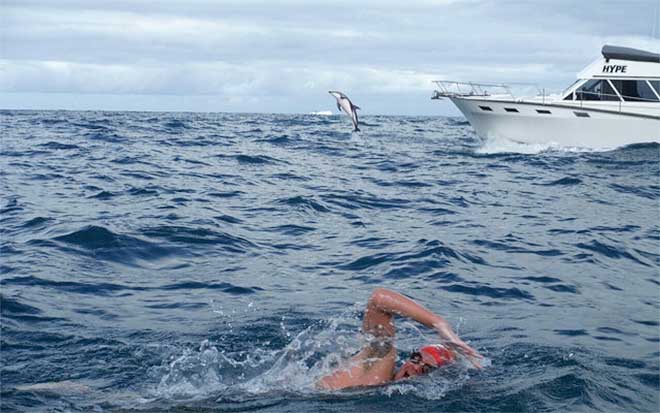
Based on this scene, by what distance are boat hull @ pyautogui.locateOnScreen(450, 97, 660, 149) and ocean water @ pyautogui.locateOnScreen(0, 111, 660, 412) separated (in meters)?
6.75

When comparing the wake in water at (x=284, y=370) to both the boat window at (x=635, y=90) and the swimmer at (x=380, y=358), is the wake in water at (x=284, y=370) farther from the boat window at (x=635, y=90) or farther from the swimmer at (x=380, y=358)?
the boat window at (x=635, y=90)

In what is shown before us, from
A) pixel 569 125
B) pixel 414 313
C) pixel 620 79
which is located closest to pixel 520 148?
pixel 569 125

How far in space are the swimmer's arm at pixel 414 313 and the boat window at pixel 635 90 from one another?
22002 millimetres

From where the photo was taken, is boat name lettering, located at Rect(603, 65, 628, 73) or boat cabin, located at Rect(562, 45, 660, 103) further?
boat name lettering, located at Rect(603, 65, 628, 73)

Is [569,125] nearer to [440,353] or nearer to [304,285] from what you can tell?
[304,285]

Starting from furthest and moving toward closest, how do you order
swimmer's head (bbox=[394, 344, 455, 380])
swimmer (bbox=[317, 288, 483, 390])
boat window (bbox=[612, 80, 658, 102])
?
boat window (bbox=[612, 80, 658, 102]) < swimmer's head (bbox=[394, 344, 455, 380]) < swimmer (bbox=[317, 288, 483, 390])

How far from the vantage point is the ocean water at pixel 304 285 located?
19.4ft

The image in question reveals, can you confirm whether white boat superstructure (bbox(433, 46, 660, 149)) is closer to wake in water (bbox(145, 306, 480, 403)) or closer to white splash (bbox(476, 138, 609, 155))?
white splash (bbox(476, 138, 609, 155))

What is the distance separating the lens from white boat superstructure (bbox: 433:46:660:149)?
2500 centimetres

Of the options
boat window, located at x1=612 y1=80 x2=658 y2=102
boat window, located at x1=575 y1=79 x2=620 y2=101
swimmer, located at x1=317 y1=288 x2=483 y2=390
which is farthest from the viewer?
boat window, located at x1=575 y1=79 x2=620 y2=101

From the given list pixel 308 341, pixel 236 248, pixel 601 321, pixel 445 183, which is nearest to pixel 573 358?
pixel 601 321

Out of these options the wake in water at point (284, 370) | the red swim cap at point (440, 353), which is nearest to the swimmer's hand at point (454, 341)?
the red swim cap at point (440, 353)

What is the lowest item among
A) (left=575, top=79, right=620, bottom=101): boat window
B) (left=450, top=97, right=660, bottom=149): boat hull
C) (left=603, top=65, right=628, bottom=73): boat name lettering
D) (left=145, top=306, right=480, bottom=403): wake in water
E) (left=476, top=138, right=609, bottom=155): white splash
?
(left=145, top=306, right=480, bottom=403): wake in water

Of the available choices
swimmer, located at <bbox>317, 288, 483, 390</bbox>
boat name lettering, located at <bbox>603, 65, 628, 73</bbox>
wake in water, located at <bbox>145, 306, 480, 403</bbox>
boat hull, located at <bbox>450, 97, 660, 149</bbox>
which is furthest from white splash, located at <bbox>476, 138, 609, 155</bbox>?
swimmer, located at <bbox>317, 288, 483, 390</bbox>
